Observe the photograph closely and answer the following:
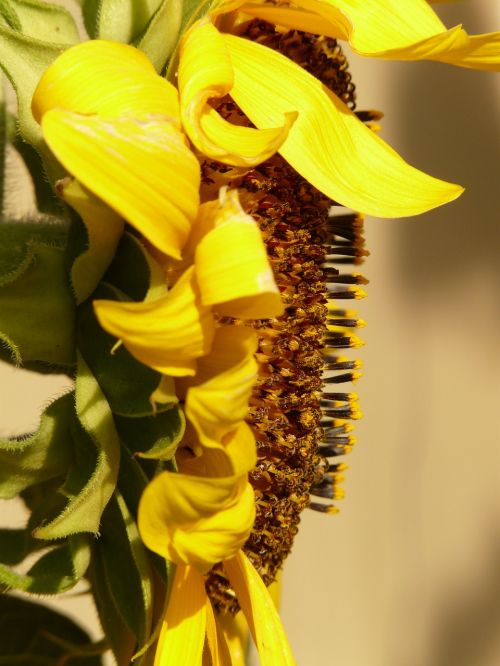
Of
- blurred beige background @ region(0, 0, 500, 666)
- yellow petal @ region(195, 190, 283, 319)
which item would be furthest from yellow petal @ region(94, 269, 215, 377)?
blurred beige background @ region(0, 0, 500, 666)

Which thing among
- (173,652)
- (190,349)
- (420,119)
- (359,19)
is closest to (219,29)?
(359,19)

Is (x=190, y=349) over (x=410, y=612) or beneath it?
over

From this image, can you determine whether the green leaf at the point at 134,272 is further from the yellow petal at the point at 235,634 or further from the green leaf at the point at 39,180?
the yellow petal at the point at 235,634

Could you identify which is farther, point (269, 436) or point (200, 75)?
point (269, 436)

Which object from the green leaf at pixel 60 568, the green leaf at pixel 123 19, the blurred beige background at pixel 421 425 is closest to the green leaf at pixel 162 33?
the green leaf at pixel 123 19

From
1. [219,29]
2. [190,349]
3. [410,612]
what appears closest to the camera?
[190,349]

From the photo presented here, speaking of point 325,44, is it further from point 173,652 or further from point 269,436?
point 173,652

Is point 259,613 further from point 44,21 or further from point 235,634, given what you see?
point 44,21
